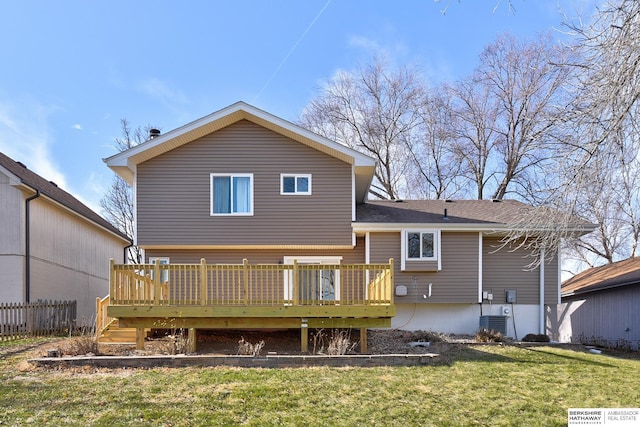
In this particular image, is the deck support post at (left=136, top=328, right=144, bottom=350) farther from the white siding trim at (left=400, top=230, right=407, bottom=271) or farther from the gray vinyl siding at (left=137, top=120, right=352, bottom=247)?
the white siding trim at (left=400, top=230, right=407, bottom=271)

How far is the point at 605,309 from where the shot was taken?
15.6 meters

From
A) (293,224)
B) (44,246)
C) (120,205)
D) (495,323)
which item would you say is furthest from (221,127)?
(120,205)

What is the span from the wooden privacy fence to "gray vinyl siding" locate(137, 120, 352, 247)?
334 cm

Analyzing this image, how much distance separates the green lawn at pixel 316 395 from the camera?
6.18 meters

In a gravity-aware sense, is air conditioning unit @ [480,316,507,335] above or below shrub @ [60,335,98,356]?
Answer: below

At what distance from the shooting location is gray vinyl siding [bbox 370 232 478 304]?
1343 cm

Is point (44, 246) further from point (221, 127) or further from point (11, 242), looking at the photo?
point (221, 127)

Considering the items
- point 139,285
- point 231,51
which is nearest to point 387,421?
point 139,285

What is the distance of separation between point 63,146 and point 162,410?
2278 cm

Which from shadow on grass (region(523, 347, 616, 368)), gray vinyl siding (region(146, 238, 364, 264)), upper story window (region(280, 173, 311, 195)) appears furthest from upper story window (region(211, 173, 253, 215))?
shadow on grass (region(523, 347, 616, 368))

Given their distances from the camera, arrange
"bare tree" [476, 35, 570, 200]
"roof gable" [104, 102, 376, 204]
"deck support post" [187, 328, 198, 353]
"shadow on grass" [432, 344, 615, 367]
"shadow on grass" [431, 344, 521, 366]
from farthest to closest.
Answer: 1. "bare tree" [476, 35, 570, 200]
2. "roof gable" [104, 102, 376, 204]
3. "deck support post" [187, 328, 198, 353]
4. "shadow on grass" [432, 344, 615, 367]
5. "shadow on grass" [431, 344, 521, 366]

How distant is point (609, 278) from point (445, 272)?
21.3 feet

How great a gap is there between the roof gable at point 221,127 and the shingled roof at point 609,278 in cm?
829

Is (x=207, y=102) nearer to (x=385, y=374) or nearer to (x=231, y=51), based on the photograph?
(x=231, y=51)
